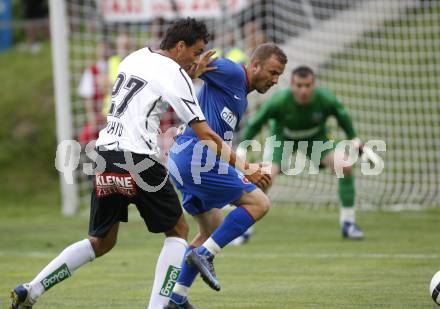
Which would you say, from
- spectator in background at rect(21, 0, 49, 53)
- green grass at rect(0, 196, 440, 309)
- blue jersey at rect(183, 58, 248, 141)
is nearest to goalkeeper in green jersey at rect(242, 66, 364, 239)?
green grass at rect(0, 196, 440, 309)

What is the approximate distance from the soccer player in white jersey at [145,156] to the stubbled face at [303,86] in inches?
199

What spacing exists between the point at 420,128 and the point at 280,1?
122 inches

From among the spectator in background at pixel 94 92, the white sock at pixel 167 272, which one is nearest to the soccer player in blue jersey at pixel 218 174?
the white sock at pixel 167 272

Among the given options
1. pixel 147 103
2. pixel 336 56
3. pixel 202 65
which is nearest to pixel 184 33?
pixel 147 103

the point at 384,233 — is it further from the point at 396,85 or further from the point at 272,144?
the point at 396,85

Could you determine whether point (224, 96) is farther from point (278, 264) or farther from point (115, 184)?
point (278, 264)

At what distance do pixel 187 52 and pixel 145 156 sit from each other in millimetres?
800

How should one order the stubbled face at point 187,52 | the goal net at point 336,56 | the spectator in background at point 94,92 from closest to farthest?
the stubbled face at point 187,52
the goal net at point 336,56
the spectator in background at point 94,92

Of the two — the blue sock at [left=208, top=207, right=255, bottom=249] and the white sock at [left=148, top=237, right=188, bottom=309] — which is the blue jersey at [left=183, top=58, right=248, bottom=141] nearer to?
the blue sock at [left=208, top=207, right=255, bottom=249]

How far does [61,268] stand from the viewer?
6.59 metres

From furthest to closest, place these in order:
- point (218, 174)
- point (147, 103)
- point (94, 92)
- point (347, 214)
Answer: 1. point (94, 92)
2. point (347, 214)
3. point (218, 174)
4. point (147, 103)

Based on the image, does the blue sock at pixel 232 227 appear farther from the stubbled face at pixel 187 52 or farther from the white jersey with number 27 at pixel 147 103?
the stubbled face at pixel 187 52

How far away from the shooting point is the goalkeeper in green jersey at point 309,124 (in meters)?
11.7

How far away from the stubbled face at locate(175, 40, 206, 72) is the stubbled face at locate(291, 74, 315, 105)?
5085 mm
